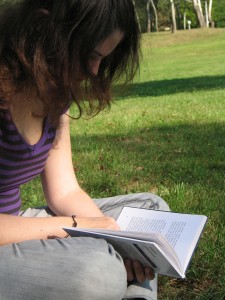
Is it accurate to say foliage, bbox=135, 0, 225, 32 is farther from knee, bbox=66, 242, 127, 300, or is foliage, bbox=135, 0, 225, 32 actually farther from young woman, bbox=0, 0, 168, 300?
knee, bbox=66, 242, 127, 300

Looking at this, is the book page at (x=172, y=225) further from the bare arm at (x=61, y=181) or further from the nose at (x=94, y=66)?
the nose at (x=94, y=66)

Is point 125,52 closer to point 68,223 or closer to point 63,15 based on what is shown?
point 63,15

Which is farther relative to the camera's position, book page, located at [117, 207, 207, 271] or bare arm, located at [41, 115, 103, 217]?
bare arm, located at [41, 115, 103, 217]

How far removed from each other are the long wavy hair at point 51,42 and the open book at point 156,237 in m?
0.55

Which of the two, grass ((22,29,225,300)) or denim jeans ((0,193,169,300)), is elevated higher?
denim jeans ((0,193,169,300))

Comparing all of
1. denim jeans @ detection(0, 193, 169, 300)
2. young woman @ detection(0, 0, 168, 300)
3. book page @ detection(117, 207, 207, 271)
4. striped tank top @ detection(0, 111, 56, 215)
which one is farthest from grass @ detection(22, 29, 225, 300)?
denim jeans @ detection(0, 193, 169, 300)

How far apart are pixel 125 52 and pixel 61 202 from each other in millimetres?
741

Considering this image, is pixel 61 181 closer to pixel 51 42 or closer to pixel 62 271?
pixel 51 42

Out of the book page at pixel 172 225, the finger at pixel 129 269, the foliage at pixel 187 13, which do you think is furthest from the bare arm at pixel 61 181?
the foliage at pixel 187 13

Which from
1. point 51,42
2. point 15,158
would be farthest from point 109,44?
point 15,158

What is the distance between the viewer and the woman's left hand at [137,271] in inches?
86.1

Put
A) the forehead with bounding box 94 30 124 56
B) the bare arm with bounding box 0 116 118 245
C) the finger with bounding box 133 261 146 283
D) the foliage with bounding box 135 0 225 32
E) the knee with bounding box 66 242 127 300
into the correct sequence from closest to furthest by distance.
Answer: the knee with bounding box 66 242 127 300
the finger with bounding box 133 261 146 283
the forehead with bounding box 94 30 124 56
the bare arm with bounding box 0 116 118 245
the foliage with bounding box 135 0 225 32

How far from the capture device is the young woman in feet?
6.24

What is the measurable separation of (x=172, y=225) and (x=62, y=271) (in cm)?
64
